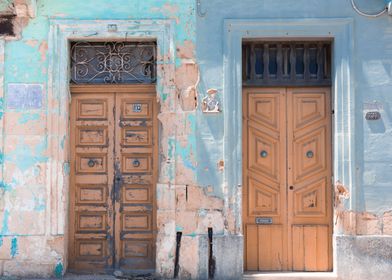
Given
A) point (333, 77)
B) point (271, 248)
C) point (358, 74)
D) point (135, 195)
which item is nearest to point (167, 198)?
point (135, 195)

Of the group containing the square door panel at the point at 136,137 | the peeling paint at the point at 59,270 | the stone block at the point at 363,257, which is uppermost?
the square door panel at the point at 136,137

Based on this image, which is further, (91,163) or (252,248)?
(91,163)

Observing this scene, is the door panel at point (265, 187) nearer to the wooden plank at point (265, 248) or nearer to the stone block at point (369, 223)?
the wooden plank at point (265, 248)

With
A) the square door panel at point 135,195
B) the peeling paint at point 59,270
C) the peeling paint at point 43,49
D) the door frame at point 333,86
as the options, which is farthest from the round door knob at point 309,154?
the peeling paint at point 43,49

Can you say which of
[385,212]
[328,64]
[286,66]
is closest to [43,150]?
[286,66]

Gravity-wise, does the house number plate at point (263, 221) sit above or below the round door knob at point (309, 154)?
below

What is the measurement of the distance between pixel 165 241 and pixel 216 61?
248 centimetres

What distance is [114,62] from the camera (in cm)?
821

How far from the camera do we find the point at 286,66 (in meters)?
8.16

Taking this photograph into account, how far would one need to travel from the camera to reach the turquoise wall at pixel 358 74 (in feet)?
25.3

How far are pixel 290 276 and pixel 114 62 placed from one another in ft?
12.3

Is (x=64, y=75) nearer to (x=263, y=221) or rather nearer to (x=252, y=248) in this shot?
(x=263, y=221)

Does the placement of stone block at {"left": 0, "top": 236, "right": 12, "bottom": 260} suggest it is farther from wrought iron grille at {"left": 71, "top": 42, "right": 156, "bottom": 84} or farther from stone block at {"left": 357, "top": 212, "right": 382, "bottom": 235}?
stone block at {"left": 357, "top": 212, "right": 382, "bottom": 235}

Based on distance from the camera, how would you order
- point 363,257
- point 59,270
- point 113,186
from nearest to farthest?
point 363,257
point 59,270
point 113,186
